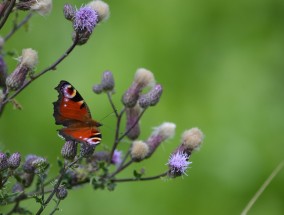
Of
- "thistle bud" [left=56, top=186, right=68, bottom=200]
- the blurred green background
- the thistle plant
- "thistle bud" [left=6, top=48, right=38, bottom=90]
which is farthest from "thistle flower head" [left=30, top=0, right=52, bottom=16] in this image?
the blurred green background

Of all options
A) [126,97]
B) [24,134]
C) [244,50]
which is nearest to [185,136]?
[126,97]

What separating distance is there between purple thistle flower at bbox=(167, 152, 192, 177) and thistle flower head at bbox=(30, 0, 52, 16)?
470 millimetres

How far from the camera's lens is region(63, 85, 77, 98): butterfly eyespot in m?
1.47

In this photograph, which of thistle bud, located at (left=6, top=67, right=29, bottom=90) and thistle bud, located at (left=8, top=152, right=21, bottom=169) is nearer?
thistle bud, located at (left=8, top=152, right=21, bottom=169)

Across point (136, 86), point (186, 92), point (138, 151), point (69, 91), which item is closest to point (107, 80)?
point (136, 86)

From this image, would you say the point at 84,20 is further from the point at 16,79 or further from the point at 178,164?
the point at 178,164

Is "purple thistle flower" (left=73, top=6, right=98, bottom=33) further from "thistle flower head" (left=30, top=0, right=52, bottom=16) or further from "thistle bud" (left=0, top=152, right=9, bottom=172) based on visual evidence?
"thistle bud" (left=0, top=152, right=9, bottom=172)

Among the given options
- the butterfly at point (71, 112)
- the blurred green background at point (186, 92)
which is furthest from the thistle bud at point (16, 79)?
the blurred green background at point (186, 92)

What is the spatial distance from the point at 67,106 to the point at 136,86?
13.8 inches

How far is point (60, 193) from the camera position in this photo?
1.44 metres

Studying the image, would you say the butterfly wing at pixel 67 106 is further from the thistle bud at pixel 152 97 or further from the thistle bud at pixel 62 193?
the thistle bud at pixel 152 97

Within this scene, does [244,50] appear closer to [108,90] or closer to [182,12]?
[182,12]

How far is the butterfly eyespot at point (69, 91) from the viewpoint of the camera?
1466 millimetres

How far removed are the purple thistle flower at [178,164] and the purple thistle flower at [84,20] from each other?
367 mm
